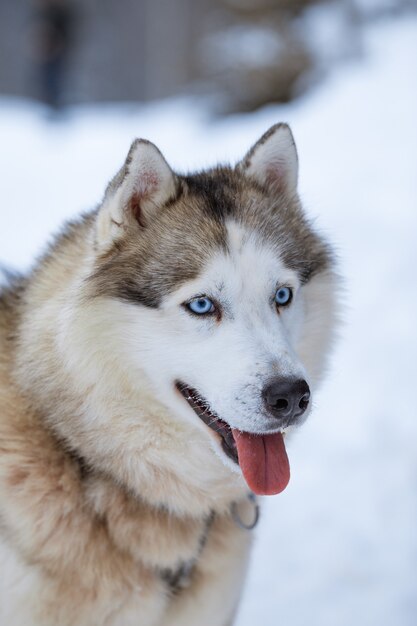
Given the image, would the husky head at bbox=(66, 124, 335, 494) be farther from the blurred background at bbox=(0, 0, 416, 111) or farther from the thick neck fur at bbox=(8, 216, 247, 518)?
the blurred background at bbox=(0, 0, 416, 111)

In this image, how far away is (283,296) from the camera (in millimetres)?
2572

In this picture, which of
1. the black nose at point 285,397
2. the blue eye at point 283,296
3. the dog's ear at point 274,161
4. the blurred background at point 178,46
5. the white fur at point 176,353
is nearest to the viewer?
the black nose at point 285,397

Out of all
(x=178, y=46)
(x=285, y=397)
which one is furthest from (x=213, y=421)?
(x=178, y=46)

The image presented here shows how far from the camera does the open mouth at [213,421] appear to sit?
240 centimetres

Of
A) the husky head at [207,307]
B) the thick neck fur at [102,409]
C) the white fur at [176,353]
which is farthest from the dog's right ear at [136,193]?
the white fur at [176,353]

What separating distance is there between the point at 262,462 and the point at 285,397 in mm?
280

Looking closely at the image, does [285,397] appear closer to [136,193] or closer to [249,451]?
[249,451]

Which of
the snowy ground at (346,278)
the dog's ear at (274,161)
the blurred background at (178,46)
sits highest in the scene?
the blurred background at (178,46)

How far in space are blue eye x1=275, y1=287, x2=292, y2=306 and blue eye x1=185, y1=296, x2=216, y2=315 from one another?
0.82ft

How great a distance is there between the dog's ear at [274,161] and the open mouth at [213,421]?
894 millimetres

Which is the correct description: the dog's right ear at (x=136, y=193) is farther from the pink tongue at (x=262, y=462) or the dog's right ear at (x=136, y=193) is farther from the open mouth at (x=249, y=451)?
the pink tongue at (x=262, y=462)

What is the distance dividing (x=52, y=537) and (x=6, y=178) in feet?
24.4

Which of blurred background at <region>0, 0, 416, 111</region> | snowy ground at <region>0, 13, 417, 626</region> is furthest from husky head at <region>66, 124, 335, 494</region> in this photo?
blurred background at <region>0, 0, 416, 111</region>

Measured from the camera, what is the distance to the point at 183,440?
2.53 metres
